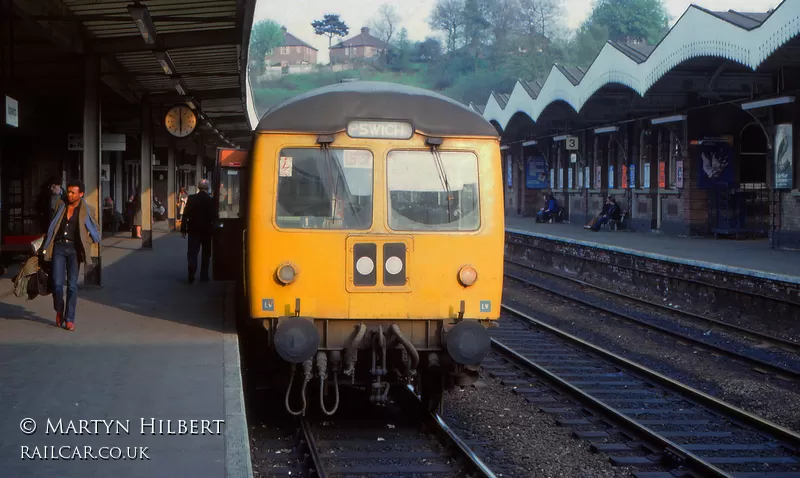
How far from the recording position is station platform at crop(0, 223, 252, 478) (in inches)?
202

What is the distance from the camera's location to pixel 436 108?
7.34m

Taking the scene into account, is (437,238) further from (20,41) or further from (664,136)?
(664,136)

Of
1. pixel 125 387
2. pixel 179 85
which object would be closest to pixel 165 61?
pixel 179 85

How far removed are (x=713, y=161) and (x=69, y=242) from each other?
19.2m

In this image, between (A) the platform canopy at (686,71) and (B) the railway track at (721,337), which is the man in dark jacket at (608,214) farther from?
(B) the railway track at (721,337)

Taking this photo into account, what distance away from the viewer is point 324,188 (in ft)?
23.6

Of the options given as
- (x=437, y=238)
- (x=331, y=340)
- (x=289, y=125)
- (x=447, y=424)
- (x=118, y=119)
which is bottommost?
(x=447, y=424)

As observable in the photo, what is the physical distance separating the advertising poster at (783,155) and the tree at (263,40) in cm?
11520

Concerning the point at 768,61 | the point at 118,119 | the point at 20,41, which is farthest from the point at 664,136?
the point at 20,41

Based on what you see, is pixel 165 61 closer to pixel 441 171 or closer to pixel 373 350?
pixel 441 171

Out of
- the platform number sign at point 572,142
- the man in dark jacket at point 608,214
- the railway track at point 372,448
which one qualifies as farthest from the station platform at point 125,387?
the platform number sign at point 572,142

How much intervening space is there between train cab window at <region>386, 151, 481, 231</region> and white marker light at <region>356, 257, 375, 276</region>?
1.07 feet

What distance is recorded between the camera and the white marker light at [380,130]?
7.22 meters

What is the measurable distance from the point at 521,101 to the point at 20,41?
70.4ft
